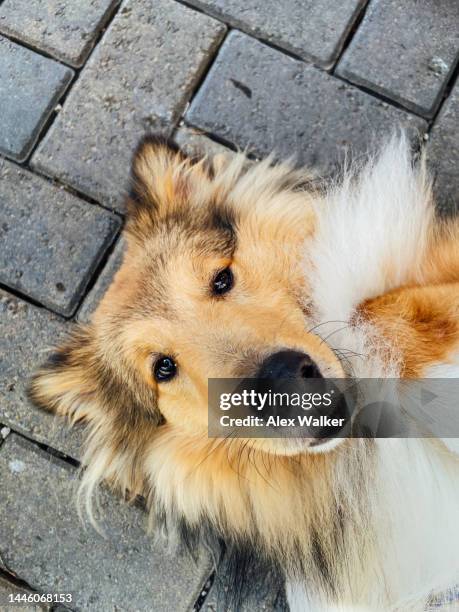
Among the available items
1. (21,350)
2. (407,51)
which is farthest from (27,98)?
(407,51)

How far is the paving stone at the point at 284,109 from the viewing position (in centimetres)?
290

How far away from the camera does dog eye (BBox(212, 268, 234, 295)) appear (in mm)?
1994

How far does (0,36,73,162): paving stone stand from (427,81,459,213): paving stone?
1.96m

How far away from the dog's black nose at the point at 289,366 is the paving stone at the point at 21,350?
1594 mm

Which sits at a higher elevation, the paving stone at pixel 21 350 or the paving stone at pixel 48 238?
the paving stone at pixel 48 238

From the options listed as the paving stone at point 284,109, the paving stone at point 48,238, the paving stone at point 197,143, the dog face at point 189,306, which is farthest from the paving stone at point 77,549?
the paving stone at point 284,109

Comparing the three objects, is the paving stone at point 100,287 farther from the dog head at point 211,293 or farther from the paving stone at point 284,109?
the paving stone at point 284,109

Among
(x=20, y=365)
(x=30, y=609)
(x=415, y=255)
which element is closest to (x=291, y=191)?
(x=415, y=255)

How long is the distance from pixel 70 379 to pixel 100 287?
75 centimetres

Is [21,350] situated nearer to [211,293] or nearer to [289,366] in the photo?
[211,293]

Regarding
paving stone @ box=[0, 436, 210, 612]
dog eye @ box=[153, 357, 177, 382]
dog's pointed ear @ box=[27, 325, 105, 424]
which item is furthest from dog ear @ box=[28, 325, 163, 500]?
paving stone @ box=[0, 436, 210, 612]

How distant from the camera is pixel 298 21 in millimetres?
3018

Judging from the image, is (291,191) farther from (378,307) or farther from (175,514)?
(175,514)

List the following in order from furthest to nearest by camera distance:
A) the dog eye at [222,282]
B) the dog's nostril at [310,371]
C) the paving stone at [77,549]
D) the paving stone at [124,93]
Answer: the paving stone at [124,93] → the paving stone at [77,549] → the dog eye at [222,282] → the dog's nostril at [310,371]
